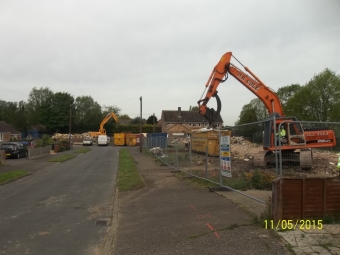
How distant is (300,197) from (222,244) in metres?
1.77

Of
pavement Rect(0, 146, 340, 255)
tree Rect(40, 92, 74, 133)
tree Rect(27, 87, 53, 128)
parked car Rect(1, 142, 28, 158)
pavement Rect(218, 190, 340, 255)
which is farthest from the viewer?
tree Rect(27, 87, 53, 128)

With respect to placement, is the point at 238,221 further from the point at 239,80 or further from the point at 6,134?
the point at 6,134

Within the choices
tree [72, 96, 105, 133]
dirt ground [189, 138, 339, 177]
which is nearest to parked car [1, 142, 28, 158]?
dirt ground [189, 138, 339, 177]

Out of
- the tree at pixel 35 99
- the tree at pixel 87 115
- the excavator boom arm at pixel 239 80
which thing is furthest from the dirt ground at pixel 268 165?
the tree at pixel 35 99

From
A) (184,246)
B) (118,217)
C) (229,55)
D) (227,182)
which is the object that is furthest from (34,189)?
(229,55)

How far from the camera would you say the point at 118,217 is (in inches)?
319

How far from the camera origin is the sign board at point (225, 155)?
31.1ft

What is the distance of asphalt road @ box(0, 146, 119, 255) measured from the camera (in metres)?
6.08
